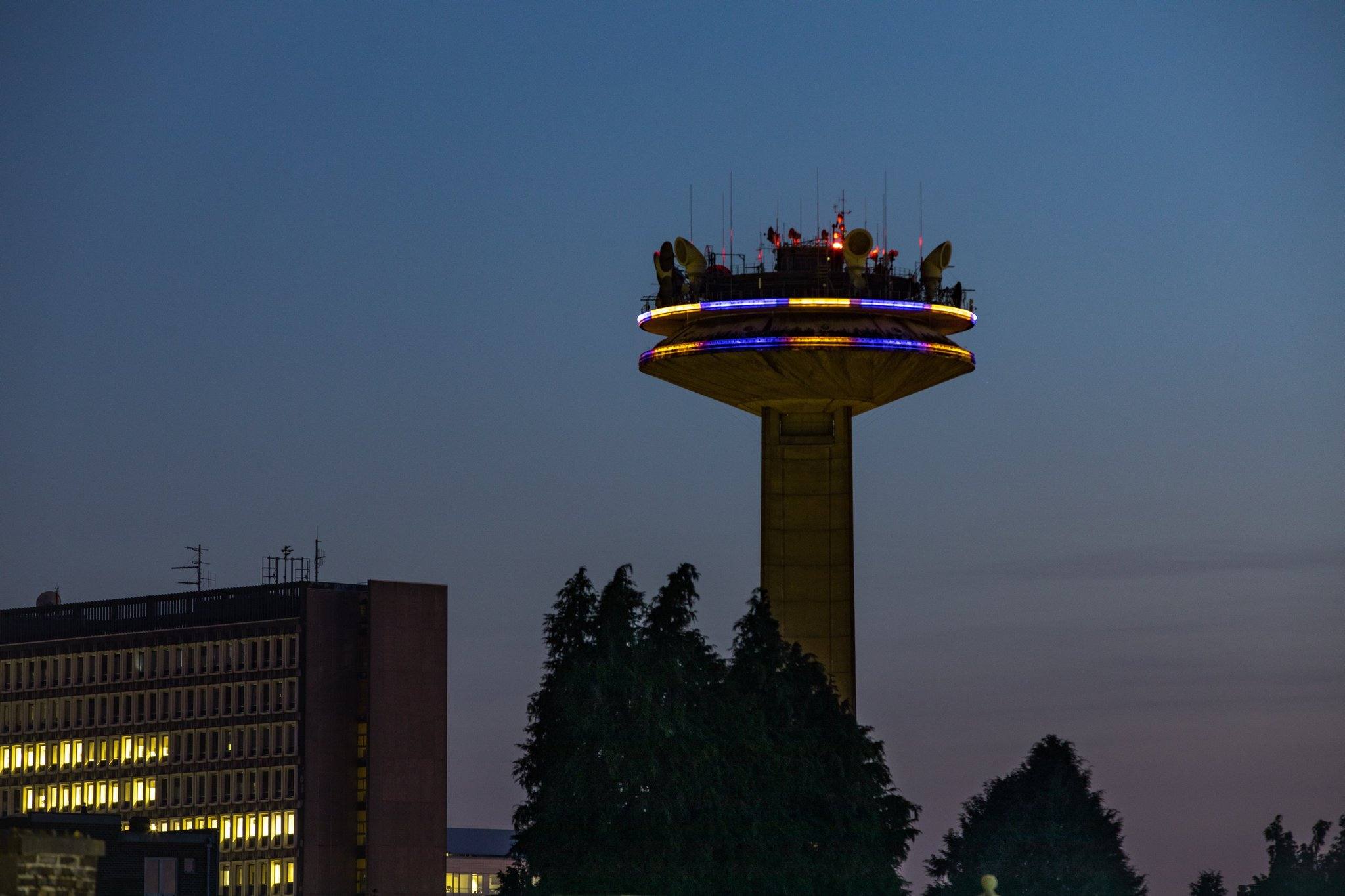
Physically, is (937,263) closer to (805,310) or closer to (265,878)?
(805,310)

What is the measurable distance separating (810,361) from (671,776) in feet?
142

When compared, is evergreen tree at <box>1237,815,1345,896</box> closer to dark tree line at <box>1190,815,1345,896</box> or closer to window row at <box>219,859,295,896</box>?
dark tree line at <box>1190,815,1345,896</box>

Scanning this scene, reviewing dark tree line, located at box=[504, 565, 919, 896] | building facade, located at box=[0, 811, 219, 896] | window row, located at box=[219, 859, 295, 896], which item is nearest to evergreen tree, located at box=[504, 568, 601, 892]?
dark tree line, located at box=[504, 565, 919, 896]

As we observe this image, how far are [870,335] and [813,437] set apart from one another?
35.2 feet

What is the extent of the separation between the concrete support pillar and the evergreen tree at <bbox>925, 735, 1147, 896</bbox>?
11.3 metres

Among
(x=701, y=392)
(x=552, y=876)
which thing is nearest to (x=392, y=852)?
(x=701, y=392)

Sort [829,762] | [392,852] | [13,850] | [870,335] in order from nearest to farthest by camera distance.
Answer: [13,850] < [829,762] < [870,335] < [392,852]

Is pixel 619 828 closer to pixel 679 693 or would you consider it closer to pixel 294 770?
pixel 679 693

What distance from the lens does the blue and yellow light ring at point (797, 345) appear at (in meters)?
163

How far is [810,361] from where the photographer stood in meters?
164

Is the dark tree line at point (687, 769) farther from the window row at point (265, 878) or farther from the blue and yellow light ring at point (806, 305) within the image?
the window row at point (265, 878)

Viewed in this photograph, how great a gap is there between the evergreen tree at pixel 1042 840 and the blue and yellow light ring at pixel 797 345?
25.0 metres

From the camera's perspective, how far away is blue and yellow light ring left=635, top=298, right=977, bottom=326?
16362cm

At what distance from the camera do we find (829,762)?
136875 millimetres
